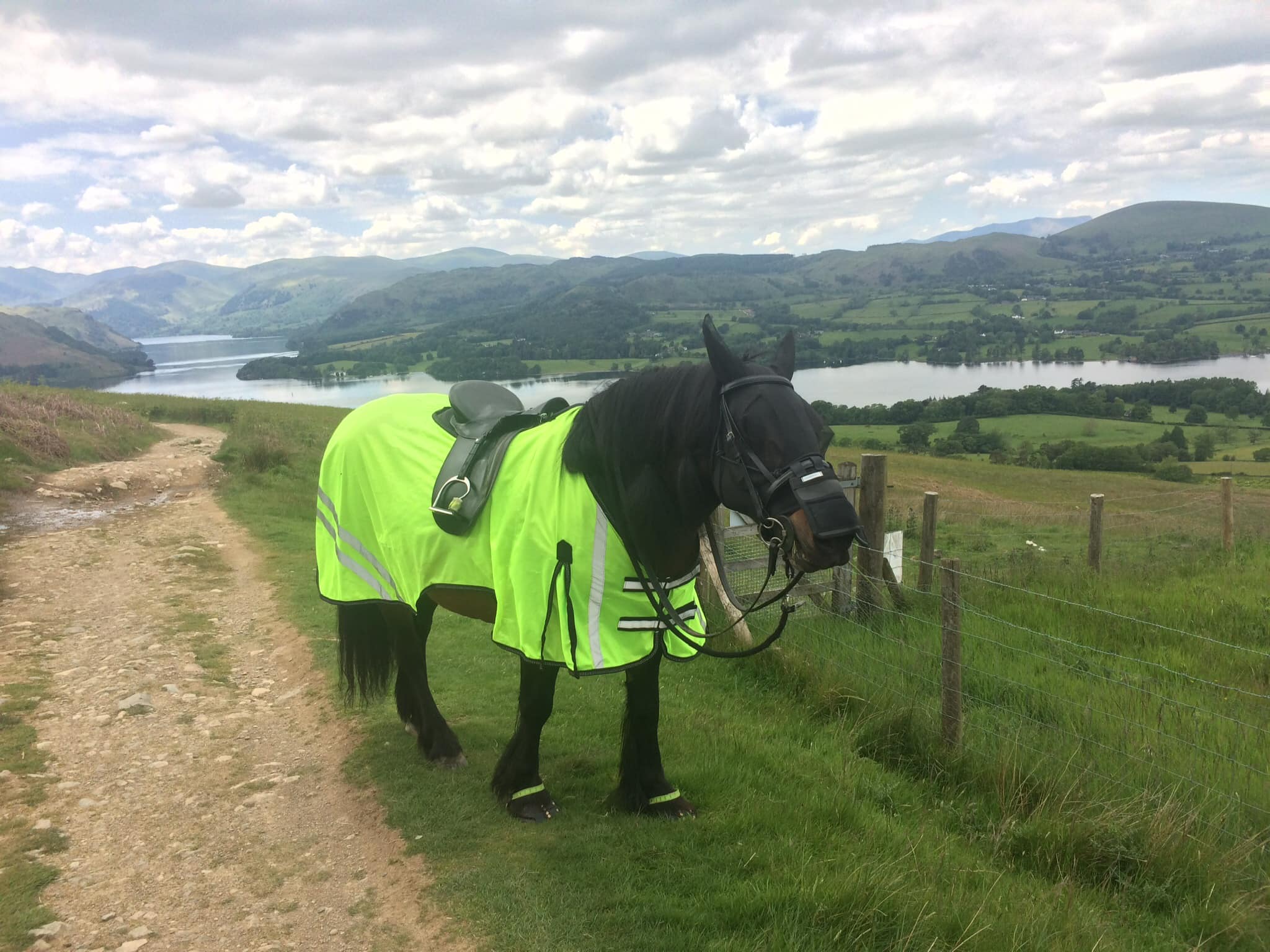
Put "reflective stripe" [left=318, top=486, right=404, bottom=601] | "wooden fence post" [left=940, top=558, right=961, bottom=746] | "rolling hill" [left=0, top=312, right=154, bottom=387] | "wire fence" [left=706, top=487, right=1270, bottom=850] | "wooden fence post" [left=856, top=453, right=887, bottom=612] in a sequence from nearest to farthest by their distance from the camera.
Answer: "wire fence" [left=706, top=487, right=1270, bottom=850] → "reflective stripe" [left=318, top=486, right=404, bottom=601] → "wooden fence post" [left=940, top=558, right=961, bottom=746] → "wooden fence post" [left=856, top=453, right=887, bottom=612] → "rolling hill" [left=0, top=312, right=154, bottom=387]

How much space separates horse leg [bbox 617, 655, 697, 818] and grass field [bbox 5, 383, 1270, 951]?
0.38 ft

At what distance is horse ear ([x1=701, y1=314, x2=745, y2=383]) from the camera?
311 cm

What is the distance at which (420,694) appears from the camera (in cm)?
488

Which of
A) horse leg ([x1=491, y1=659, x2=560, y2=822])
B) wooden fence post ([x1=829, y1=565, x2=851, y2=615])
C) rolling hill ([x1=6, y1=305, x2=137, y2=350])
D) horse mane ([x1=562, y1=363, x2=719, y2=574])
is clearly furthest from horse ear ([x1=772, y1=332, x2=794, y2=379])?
rolling hill ([x1=6, y1=305, x2=137, y2=350])

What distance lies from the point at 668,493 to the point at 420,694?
2511 millimetres

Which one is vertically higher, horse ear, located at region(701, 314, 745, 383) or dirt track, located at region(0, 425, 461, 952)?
horse ear, located at region(701, 314, 745, 383)

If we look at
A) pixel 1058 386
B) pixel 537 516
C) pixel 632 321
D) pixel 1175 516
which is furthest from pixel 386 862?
pixel 632 321

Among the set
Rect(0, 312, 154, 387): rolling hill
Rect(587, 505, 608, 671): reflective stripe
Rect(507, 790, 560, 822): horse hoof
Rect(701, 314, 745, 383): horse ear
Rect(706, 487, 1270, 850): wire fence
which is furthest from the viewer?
Rect(0, 312, 154, 387): rolling hill

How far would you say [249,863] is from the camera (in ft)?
12.4

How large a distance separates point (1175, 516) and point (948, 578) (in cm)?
1758

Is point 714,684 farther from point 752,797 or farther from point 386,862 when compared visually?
point 386,862

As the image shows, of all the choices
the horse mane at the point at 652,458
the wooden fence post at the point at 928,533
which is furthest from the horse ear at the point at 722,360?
the wooden fence post at the point at 928,533

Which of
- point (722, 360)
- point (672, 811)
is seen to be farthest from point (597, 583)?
point (672, 811)

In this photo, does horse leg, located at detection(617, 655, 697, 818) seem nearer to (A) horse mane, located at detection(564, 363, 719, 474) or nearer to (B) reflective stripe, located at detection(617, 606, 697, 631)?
(B) reflective stripe, located at detection(617, 606, 697, 631)
